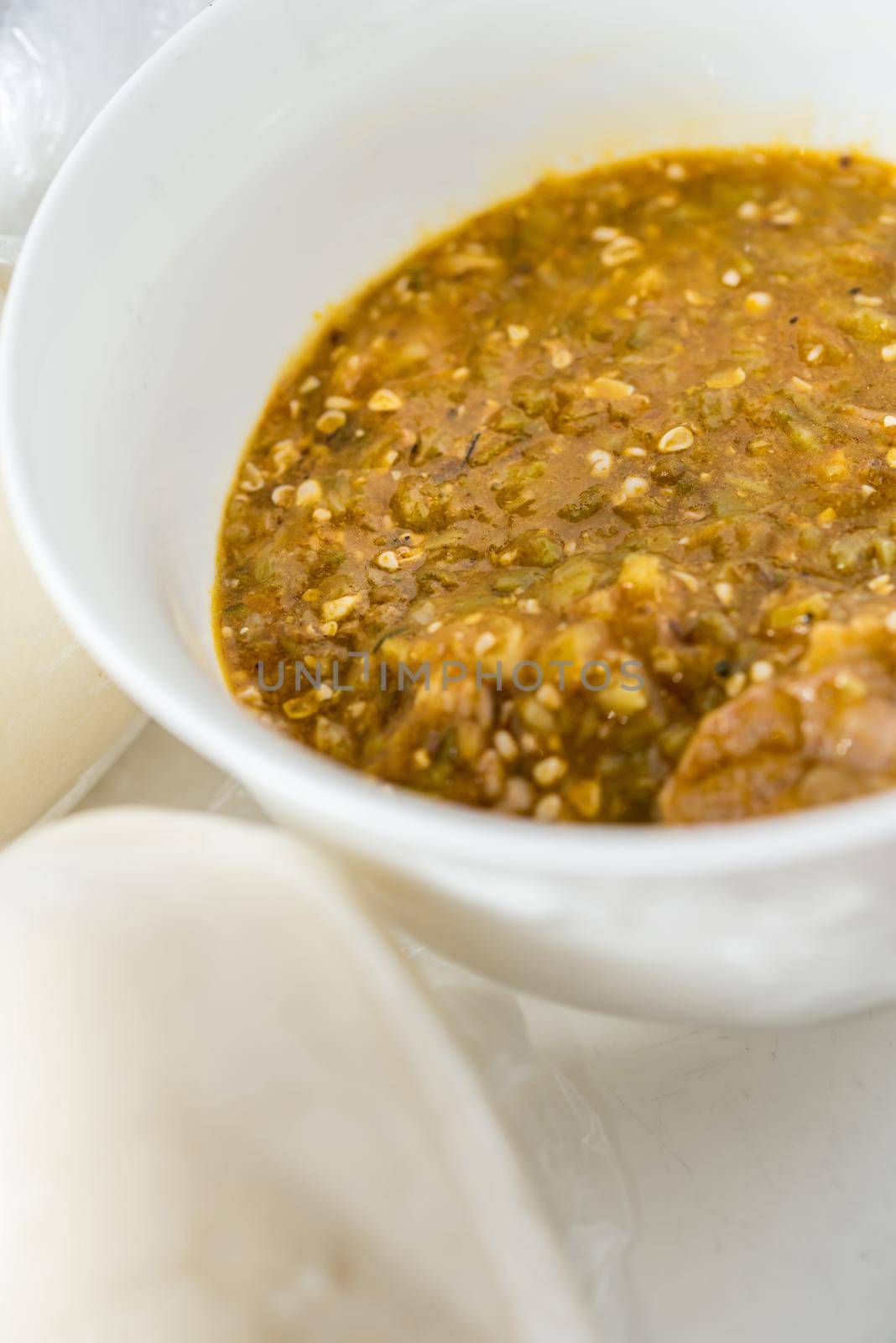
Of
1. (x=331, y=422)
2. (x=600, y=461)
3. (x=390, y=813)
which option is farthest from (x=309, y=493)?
(x=390, y=813)

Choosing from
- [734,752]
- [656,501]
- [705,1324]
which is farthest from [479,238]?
[705,1324]

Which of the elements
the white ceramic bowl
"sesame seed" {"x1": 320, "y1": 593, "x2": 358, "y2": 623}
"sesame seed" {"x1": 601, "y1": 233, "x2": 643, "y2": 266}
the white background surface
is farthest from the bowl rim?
"sesame seed" {"x1": 601, "y1": 233, "x2": 643, "y2": 266}

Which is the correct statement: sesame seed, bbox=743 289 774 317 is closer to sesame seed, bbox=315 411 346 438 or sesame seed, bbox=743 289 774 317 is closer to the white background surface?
sesame seed, bbox=315 411 346 438

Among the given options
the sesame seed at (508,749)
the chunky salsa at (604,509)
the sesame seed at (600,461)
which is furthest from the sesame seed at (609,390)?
the sesame seed at (508,749)

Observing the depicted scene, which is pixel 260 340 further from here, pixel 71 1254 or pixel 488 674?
pixel 71 1254

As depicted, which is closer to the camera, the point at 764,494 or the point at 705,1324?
the point at 705,1324

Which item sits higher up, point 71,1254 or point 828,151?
point 71,1254
